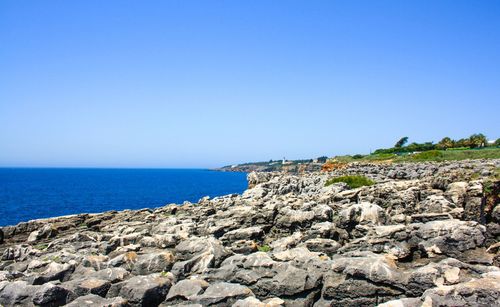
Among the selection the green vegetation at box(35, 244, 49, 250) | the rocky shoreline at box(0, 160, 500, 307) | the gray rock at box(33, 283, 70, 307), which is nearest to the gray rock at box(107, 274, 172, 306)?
the rocky shoreline at box(0, 160, 500, 307)

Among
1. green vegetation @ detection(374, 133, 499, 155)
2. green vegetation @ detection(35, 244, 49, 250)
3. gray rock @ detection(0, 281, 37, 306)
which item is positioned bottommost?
green vegetation @ detection(35, 244, 49, 250)

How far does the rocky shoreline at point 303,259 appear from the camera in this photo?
13180mm

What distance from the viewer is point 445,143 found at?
106m

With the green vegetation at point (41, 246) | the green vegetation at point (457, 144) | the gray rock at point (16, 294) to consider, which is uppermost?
the green vegetation at point (457, 144)

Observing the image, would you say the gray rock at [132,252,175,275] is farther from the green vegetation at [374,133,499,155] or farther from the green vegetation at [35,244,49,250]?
the green vegetation at [374,133,499,155]

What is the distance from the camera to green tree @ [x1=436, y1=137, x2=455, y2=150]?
103694mm

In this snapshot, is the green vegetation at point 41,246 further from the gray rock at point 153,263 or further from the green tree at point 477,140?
the green tree at point 477,140

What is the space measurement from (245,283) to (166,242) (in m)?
8.56

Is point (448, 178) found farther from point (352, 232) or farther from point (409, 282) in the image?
point (409, 282)

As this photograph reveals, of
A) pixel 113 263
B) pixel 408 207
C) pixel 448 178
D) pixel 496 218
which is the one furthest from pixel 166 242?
pixel 448 178

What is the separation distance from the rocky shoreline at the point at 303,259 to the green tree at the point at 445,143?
8349 centimetres

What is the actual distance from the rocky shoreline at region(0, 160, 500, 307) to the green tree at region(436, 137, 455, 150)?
83.5 meters

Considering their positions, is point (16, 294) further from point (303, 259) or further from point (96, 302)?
point (303, 259)

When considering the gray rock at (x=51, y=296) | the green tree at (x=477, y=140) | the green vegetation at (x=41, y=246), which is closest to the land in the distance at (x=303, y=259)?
the gray rock at (x=51, y=296)
